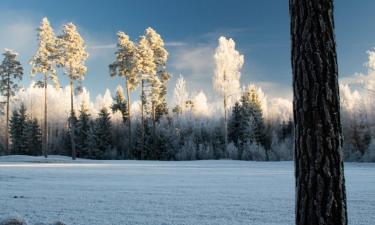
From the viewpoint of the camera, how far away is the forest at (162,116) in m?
41.7

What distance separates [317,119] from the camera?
3395 millimetres

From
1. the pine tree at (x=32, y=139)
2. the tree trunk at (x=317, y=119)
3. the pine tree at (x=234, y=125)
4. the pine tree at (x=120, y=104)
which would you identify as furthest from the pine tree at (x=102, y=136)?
the tree trunk at (x=317, y=119)

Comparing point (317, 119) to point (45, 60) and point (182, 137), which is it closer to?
point (45, 60)

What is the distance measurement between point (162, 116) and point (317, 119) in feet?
172

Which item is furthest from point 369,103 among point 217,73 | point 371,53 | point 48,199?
point 48,199

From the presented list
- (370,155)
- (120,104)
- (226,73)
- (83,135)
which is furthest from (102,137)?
(370,155)

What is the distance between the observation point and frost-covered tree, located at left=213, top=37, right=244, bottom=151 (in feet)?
143

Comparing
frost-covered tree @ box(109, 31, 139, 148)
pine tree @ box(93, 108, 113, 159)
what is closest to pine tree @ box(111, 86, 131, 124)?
pine tree @ box(93, 108, 113, 159)

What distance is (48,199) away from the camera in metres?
9.79

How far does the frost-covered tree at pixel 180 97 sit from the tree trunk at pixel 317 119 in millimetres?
54326

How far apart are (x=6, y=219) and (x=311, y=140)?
14.2 ft

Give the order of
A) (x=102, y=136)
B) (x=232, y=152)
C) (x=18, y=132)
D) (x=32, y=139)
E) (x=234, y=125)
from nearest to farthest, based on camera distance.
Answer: (x=232, y=152), (x=234, y=125), (x=102, y=136), (x=32, y=139), (x=18, y=132)

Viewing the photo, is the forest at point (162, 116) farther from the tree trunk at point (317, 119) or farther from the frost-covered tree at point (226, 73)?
the tree trunk at point (317, 119)

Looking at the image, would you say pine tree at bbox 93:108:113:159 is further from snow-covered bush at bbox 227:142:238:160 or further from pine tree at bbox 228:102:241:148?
snow-covered bush at bbox 227:142:238:160
